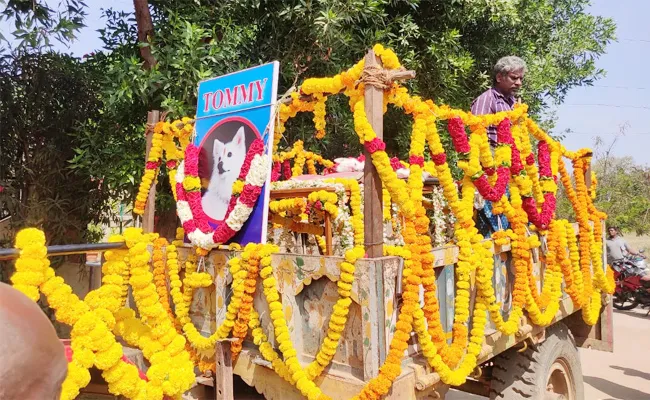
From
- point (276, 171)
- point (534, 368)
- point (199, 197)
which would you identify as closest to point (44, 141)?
point (276, 171)

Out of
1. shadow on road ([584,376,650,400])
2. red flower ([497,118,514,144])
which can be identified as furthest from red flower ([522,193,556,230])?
shadow on road ([584,376,650,400])

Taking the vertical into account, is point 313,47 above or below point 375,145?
above

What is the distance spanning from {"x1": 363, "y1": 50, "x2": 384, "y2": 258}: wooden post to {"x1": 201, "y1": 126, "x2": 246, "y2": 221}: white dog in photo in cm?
88

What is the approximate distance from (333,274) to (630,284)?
9.93 m

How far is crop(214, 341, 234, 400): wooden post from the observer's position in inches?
97.0

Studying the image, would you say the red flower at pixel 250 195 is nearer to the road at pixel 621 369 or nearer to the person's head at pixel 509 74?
the person's head at pixel 509 74

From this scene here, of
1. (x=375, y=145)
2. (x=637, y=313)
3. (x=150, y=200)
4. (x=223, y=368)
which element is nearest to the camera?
(x=375, y=145)

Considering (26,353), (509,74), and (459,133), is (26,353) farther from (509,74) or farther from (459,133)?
(509,74)

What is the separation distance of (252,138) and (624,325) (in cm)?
884

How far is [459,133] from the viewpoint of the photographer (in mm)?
2688

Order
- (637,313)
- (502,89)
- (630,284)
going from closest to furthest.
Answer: (502,89)
(630,284)
(637,313)

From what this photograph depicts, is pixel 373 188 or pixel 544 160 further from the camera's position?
pixel 544 160

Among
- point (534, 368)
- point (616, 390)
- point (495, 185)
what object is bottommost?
point (616, 390)

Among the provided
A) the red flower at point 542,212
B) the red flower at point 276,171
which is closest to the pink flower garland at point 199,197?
the red flower at point 276,171
